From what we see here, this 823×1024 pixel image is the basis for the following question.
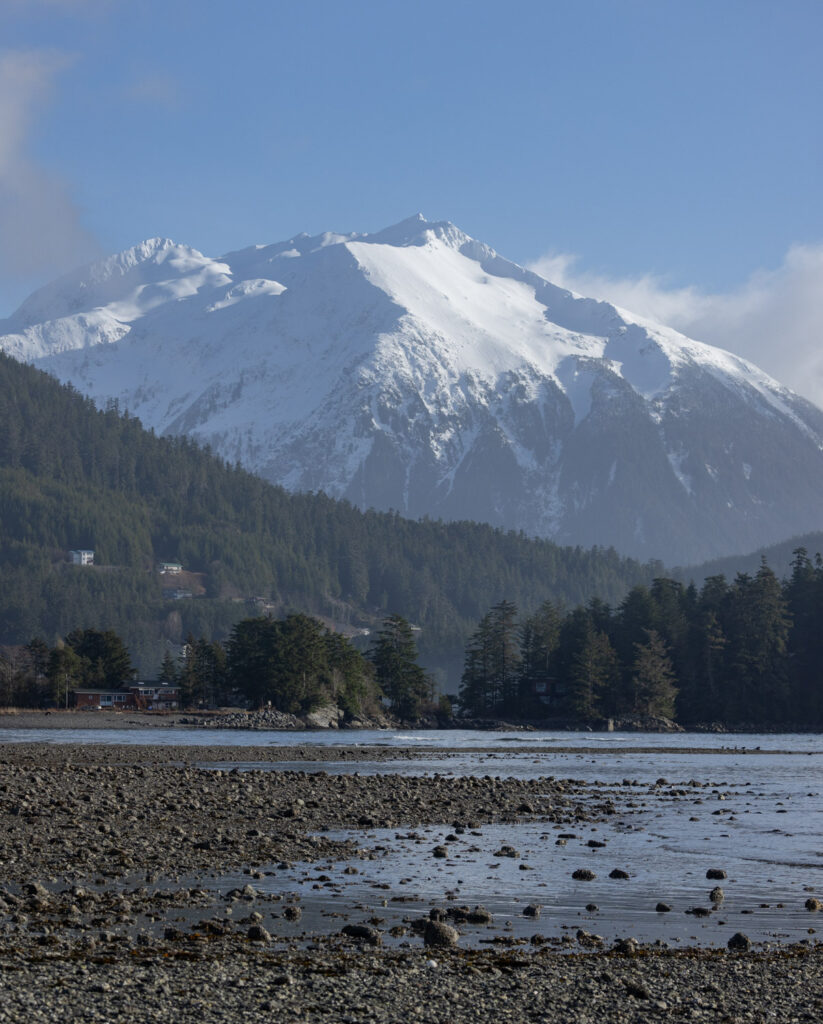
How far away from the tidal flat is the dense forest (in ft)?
355

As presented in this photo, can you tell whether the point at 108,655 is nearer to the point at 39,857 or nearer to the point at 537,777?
the point at 537,777

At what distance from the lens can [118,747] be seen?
81.3 metres

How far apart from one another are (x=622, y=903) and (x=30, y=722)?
355ft

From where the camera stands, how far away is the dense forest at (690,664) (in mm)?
157000

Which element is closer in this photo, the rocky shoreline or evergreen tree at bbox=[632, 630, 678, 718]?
the rocky shoreline

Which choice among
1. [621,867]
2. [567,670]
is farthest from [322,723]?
[621,867]

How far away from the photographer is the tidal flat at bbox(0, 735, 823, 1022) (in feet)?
58.7

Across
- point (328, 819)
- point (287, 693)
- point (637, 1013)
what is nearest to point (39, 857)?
point (328, 819)

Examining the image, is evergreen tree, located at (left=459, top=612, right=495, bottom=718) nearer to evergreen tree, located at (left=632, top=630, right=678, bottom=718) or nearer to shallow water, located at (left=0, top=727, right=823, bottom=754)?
evergreen tree, located at (left=632, top=630, right=678, bottom=718)

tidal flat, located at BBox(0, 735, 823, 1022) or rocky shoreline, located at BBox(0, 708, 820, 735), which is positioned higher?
tidal flat, located at BBox(0, 735, 823, 1022)

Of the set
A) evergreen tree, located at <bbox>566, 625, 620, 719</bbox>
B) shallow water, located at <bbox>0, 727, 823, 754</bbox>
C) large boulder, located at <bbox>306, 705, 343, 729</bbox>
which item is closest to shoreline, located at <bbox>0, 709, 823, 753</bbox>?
shallow water, located at <bbox>0, 727, 823, 754</bbox>

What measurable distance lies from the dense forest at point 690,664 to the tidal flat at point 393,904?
108308mm

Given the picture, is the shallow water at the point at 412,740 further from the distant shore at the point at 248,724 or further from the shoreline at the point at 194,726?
the distant shore at the point at 248,724

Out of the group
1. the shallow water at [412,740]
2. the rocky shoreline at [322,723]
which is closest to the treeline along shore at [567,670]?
the rocky shoreline at [322,723]
